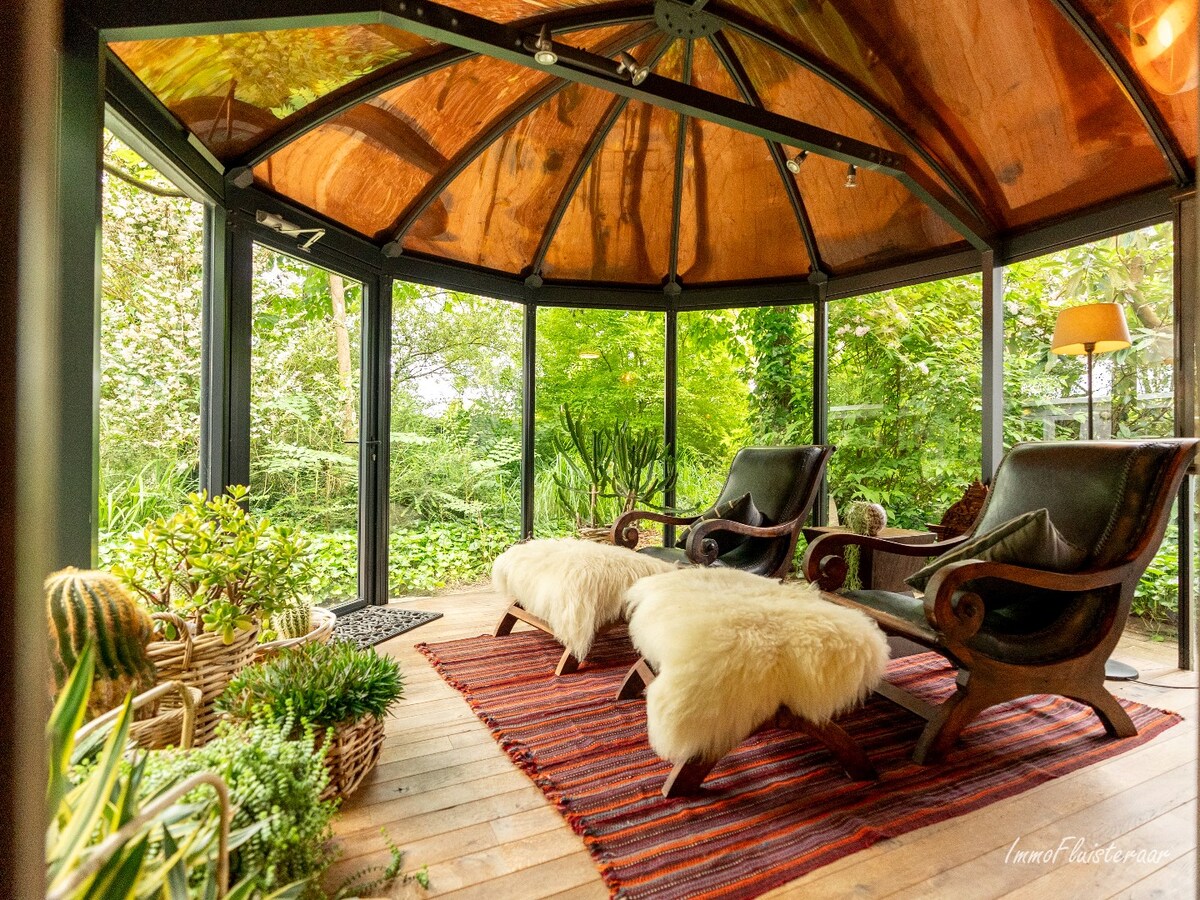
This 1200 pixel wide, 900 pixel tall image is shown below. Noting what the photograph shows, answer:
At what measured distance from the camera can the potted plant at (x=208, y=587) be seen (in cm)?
161

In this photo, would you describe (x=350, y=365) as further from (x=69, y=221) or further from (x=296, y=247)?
(x=69, y=221)

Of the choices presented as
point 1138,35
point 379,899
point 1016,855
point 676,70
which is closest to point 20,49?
point 379,899

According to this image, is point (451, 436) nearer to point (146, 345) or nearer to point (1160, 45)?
point (146, 345)

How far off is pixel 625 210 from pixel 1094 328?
292cm

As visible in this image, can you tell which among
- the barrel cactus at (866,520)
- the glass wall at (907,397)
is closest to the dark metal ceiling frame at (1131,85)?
the glass wall at (907,397)

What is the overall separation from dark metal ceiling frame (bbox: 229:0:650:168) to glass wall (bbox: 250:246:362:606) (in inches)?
20.6

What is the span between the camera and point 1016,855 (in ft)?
4.79

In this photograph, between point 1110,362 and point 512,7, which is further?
point 1110,362

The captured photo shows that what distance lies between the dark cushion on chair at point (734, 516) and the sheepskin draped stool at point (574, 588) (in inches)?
24.3

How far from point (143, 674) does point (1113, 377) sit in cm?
421

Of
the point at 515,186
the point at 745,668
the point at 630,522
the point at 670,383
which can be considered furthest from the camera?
the point at 670,383

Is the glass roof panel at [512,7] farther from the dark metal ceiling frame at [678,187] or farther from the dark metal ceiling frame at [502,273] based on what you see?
the dark metal ceiling frame at [502,273]

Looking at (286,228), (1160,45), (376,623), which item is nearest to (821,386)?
(1160,45)

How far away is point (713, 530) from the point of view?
9.83 feet
